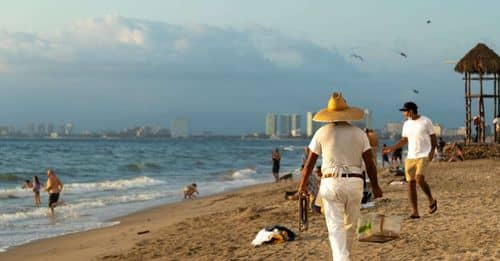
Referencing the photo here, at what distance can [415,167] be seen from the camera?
27.8 ft

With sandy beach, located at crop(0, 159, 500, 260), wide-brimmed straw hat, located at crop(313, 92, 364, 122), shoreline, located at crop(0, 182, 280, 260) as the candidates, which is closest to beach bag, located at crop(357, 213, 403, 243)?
sandy beach, located at crop(0, 159, 500, 260)

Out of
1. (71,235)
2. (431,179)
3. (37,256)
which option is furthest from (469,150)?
(37,256)

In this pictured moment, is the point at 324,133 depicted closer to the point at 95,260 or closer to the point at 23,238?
the point at 95,260

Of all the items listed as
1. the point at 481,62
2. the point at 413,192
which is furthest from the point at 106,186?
the point at 413,192

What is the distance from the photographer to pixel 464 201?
10.7m

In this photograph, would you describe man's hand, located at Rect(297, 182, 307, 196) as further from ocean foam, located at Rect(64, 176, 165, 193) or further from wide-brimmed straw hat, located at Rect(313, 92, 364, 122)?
ocean foam, located at Rect(64, 176, 165, 193)

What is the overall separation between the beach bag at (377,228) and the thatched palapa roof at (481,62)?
19055mm

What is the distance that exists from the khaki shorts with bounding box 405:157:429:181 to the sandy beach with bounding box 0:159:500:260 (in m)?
0.63

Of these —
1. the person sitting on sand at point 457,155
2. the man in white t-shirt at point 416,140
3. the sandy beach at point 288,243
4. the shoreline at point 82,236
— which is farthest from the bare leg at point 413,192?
the person sitting on sand at point 457,155

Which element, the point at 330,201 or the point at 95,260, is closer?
the point at 330,201

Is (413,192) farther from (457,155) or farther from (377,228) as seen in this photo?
(457,155)

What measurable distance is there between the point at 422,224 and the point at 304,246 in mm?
1749

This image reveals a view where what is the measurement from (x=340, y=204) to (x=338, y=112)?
759 mm

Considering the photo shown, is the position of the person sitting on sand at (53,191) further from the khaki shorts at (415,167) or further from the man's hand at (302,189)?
the man's hand at (302,189)
